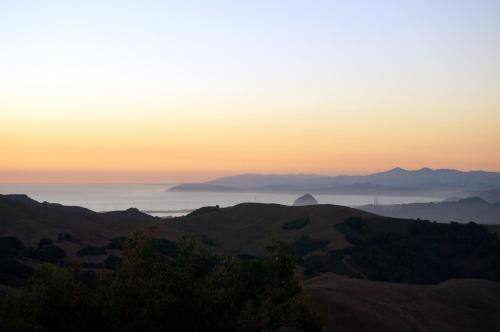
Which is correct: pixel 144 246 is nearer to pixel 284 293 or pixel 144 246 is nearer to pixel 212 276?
pixel 212 276

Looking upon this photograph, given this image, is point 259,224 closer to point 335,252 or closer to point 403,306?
point 335,252

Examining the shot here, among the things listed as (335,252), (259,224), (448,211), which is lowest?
(448,211)

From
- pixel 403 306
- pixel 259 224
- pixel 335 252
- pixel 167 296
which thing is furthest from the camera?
pixel 259 224

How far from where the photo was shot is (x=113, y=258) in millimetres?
38531

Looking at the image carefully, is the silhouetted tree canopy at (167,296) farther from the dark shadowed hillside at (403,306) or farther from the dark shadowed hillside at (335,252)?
the dark shadowed hillside at (403,306)

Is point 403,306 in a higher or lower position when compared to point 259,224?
lower

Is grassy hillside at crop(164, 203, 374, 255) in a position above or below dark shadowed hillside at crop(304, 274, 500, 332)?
above

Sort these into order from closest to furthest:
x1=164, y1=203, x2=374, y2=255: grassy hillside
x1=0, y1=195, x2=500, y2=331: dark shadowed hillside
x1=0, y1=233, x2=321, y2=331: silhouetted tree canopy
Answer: x1=0, y1=233, x2=321, y2=331: silhouetted tree canopy < x1=0, y1=195, x2=500, y2=331: dark shadowed hillside < x1=164, y1=203, x2=374, y2=255: grassy hillside

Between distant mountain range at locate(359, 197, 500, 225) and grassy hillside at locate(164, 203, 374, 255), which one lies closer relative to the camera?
grassy hillside at locate(164, 203, 374, 255)

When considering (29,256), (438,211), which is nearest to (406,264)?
(29,256)

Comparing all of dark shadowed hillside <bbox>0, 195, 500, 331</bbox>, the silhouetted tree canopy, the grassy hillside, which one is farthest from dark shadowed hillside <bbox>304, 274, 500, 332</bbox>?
the grassy hillside

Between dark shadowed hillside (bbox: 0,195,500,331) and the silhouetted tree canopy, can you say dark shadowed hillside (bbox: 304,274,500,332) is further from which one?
Result: the silhouetted tree canopy

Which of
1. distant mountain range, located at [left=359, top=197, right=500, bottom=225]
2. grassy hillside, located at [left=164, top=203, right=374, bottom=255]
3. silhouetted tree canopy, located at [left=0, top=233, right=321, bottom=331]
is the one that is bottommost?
distant mountain range, located at [left=359, top=197, right=500, bottom=225]

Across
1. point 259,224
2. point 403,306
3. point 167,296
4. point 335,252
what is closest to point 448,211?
point 259,224
